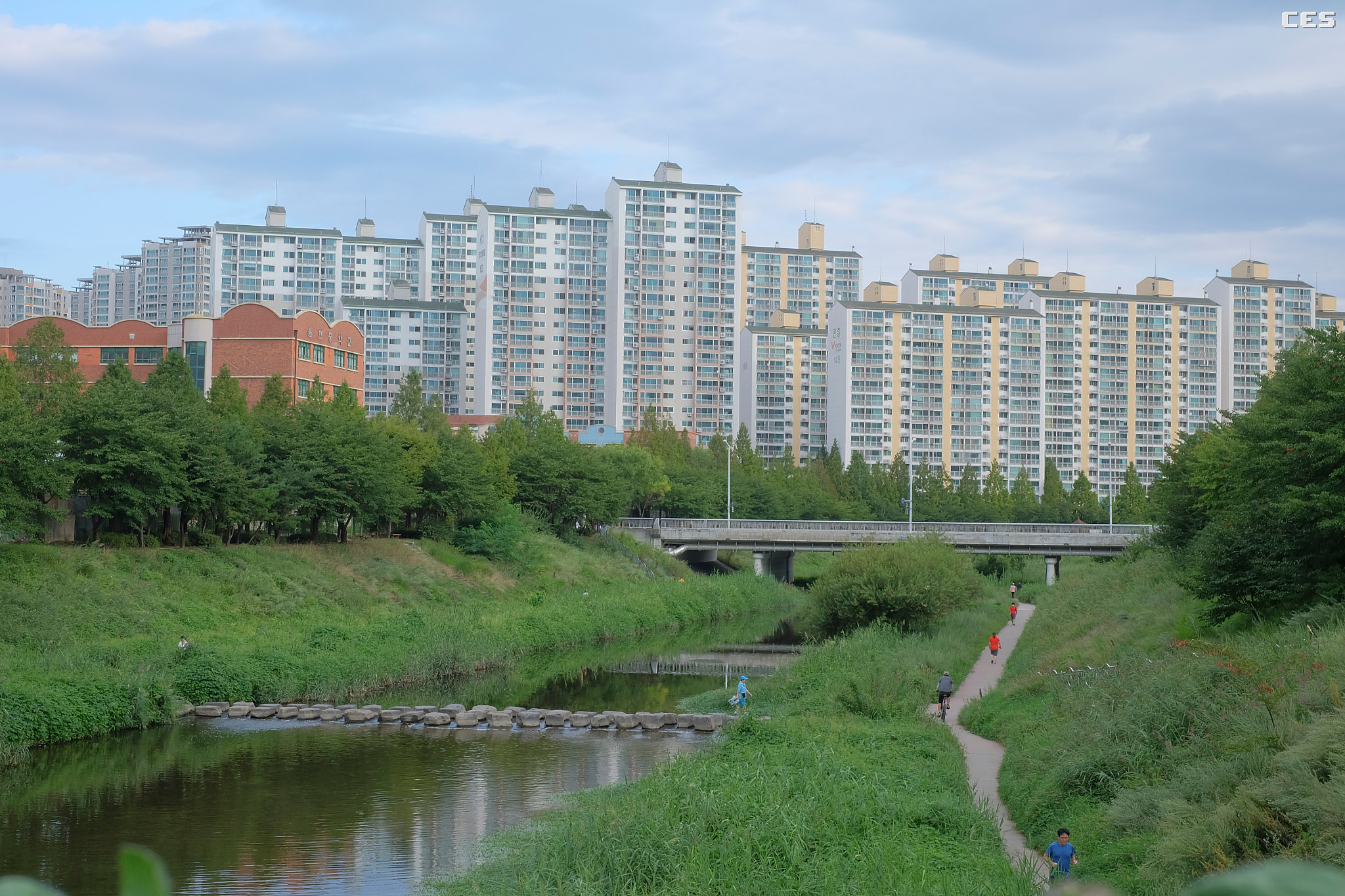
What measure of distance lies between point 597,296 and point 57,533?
90.7m

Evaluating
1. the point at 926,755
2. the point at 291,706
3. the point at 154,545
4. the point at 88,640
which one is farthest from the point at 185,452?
the point at 926,755

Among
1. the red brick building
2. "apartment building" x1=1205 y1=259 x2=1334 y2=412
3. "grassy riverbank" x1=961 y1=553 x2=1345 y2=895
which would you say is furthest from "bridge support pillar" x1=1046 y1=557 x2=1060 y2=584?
"apartment building" x1=1205 y1=259 x2=1334 y2=412

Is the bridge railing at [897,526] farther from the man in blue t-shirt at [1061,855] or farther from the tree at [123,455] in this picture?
the man in blue t-shirt at [1061,855]

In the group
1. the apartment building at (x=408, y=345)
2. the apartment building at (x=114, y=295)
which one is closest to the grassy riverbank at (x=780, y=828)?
the apartment building at (x=408, y=345)

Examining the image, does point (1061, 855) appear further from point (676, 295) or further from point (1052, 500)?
point (676, 295)

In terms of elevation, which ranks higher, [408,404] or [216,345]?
[216,345]

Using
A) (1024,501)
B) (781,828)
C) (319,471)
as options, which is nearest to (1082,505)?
(1024,501)

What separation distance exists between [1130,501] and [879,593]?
209 feet

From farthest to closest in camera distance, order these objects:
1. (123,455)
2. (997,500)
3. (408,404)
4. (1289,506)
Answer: (997,500), (408,404), (123,455), (1289,506)

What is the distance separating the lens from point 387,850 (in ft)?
62.5

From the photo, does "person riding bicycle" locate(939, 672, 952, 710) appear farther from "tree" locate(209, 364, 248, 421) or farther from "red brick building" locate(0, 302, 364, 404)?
"red brick building" locate(0, 302, 364, 404)

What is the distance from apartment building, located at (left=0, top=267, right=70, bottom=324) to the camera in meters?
186

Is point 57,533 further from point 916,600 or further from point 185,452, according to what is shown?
point 916,600

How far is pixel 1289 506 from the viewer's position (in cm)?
2209
